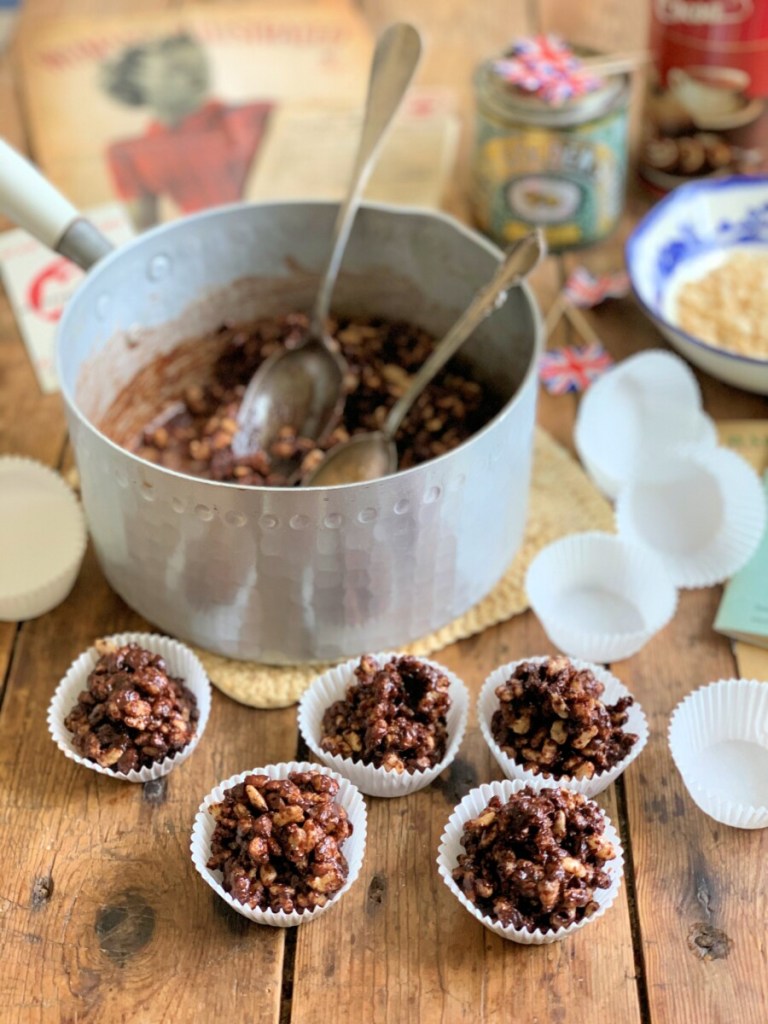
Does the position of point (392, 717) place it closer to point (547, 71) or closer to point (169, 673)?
point (169, 673)

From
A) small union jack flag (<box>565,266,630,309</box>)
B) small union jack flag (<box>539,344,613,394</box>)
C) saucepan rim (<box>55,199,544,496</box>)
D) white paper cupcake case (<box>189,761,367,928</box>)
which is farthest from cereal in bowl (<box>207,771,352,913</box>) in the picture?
small union jack flag (<box>565,266,630,309</box>)

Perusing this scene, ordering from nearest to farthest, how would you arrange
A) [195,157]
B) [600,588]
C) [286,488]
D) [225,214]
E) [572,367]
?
[286,488] → [600,588] → [225,214] → [572,367] → [195,157]

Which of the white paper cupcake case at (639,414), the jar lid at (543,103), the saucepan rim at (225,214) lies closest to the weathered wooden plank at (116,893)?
the saucepan rim at (225,214)

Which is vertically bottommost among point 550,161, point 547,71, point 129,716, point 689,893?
point 689,893

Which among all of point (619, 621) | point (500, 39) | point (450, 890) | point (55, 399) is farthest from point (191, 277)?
point (500, 39)

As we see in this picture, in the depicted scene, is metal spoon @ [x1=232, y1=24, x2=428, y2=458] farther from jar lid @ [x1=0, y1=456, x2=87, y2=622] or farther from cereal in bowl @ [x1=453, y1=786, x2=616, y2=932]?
cereal in bowl @ [x1=453, y1=786, x2=616, y2=932]

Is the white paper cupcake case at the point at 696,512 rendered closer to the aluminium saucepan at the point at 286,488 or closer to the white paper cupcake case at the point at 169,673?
the aluminium saucepan at the point at 286,488

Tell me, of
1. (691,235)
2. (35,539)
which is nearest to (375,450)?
(35,539)

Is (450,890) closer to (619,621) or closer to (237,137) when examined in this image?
(619,621)
